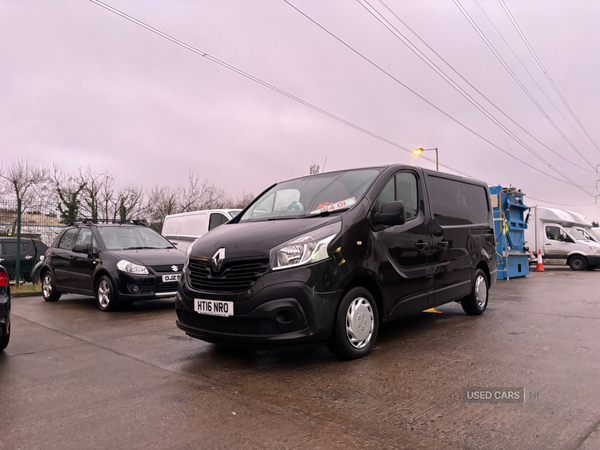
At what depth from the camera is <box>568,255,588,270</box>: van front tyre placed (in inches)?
776

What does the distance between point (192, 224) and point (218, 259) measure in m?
8.51

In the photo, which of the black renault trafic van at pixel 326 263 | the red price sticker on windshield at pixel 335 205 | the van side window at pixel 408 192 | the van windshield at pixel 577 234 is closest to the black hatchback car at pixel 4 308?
the black renault trafic van at pixel 326 263

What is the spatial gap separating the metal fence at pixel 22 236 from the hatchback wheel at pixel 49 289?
229 cm

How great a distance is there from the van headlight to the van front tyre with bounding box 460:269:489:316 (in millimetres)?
3516

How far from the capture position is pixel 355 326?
438 cm

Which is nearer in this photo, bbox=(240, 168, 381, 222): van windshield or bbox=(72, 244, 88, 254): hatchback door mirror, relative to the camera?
bbox=(240, 168, 381, 222): van windshield

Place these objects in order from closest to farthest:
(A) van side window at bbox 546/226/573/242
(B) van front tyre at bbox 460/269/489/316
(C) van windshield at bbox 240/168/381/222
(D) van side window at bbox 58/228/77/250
Answer: (C) van windshield at bbox 240/168/381/222 → (B) van front tyre at bbox 460/269/489/316 → (D) van side window at bbox 58/228/77/250 → (A) van side window at bbox 546/226/573/242

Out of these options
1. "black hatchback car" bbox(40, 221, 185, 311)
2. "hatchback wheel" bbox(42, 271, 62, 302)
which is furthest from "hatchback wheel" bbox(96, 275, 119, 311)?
"hatchback wheel" bbox(42, 271, 62, 302)

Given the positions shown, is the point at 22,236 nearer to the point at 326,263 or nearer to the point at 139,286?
the point at 139,286

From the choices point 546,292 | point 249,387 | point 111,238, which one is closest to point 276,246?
point 249,387

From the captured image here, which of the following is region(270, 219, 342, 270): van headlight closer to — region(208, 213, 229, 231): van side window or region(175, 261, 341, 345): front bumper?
region(175, 261, 341, 345): front bumper

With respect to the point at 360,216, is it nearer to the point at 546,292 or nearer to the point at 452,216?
the point at 452,216

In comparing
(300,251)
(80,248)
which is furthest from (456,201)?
(80,248)

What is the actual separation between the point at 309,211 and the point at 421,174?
1751 mm
